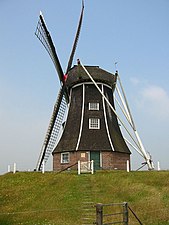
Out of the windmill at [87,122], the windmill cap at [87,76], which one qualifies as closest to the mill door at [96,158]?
the windmill at [87,122]

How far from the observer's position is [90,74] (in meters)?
Result: 30.2

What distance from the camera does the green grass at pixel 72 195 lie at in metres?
15.9

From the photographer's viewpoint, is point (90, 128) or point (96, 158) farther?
point (90, 128)

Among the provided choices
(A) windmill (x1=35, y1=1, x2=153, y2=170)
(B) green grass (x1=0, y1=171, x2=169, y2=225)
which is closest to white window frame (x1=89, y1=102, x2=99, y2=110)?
(A) windmill (x1=35, y1=1, x2=153, y2=170)

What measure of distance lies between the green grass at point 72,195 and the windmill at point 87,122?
4.15 metres

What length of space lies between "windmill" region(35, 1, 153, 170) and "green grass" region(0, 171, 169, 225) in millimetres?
4148

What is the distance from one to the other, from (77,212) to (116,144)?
42.5 feet

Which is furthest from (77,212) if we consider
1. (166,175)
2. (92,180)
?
(166,175)

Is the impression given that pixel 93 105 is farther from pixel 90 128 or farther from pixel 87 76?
pixel 87 76

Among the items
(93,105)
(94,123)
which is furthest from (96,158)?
(93,105)

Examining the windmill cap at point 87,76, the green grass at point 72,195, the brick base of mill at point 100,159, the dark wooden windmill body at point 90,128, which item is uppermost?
the windmill cap at point 87,76

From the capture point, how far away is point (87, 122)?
29375mm

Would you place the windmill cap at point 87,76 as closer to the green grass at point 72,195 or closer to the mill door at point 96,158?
the mill door at point 96,158

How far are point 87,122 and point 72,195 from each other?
1093 centimetres
